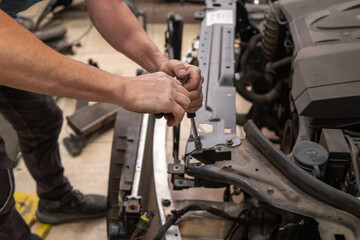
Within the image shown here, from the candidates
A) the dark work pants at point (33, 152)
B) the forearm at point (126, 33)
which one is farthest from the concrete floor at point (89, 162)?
the forearm at point (126, 33)

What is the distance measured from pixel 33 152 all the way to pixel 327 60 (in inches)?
59.9

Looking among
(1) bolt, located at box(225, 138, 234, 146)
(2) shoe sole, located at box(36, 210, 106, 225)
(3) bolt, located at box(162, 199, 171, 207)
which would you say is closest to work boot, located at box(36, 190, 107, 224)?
(2) shoe sole, located at box(36, 210, 106, 225)

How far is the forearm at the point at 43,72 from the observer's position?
0.98 meters

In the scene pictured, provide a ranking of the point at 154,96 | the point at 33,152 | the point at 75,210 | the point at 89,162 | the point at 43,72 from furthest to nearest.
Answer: the point at 89,162
the point at 75,210
the point at 33,152
the point at 154,96
the point at 43,72

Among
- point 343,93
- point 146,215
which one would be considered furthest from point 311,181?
point 146,215

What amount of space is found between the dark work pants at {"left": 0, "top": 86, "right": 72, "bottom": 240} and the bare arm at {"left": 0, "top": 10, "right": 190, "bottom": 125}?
0.56m

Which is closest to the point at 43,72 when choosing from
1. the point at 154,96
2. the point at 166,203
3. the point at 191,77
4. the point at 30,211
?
the point at 154,96

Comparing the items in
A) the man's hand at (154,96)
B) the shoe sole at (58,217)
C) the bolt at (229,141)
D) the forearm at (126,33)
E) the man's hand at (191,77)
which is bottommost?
the shoe sole at (58,217)

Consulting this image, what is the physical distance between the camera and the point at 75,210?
7.36ft

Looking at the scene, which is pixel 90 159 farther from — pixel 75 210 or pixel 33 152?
pixel 33 152

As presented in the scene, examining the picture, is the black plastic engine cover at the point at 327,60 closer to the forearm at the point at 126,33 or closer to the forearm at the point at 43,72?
the forearm at the point at 126,33

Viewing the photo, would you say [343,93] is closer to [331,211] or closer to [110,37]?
[331,211]

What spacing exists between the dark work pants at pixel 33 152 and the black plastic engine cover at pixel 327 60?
121 cm

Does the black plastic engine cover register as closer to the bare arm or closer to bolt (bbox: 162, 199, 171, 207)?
the bare arm
